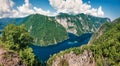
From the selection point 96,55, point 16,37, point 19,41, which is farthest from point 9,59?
point 96,55

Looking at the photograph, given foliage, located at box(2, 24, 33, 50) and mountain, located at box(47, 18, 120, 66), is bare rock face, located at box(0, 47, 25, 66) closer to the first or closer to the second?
foliage, located at box(2, 24, 33, 50)

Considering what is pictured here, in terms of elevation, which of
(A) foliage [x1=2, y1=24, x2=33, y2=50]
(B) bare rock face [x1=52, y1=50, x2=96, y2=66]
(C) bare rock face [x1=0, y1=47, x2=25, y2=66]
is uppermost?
(A) foliage [x1=2, y1=24, x2=33, y2=50]

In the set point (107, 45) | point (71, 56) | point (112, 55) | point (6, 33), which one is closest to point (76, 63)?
point (71, 56)

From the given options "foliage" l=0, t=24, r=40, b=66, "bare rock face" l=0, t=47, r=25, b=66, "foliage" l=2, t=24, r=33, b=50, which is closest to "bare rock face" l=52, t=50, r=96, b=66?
"foliage" l=0, t=24, r=40, b=66

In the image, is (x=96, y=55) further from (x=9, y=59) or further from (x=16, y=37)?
(x=9, y=59)

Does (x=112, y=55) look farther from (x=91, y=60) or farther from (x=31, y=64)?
(x=31, y=64)
